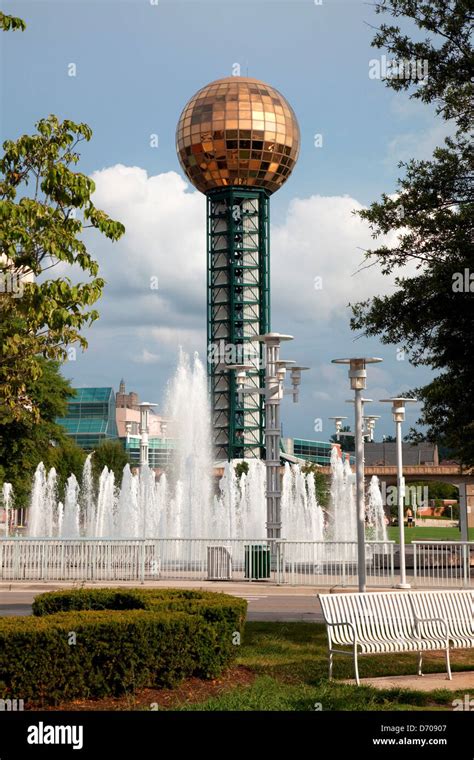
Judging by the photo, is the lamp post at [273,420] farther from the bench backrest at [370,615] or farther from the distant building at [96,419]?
the distant building at [96,419]

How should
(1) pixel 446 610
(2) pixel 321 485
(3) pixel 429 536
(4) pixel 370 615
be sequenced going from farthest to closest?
(2) pixel 321 485 → (3) pixel 429 536 → (1) pixel 446 610 → (4) pixel 370 615

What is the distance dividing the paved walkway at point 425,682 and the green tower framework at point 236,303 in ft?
266

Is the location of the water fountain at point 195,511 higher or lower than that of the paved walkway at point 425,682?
higher

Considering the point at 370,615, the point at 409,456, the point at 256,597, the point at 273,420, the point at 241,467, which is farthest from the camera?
the point at 409,456

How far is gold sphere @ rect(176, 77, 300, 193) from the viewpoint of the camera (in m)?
94.5

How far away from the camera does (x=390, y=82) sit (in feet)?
48.0

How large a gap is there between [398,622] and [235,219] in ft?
280

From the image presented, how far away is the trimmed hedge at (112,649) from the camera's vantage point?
9883 millimetres

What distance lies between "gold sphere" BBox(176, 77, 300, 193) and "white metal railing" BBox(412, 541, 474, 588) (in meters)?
72.7

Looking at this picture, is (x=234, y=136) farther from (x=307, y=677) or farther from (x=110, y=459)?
(x=307, y=677)

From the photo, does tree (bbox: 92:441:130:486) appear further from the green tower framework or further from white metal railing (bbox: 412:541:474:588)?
white metal railing (bbox: 412:541:474:588)

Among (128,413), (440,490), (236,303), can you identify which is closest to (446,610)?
(236,303)

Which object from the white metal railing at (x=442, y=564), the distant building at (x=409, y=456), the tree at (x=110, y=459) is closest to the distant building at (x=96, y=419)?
the distant building at (x=409, y=456)

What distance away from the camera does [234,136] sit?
9419 cm
